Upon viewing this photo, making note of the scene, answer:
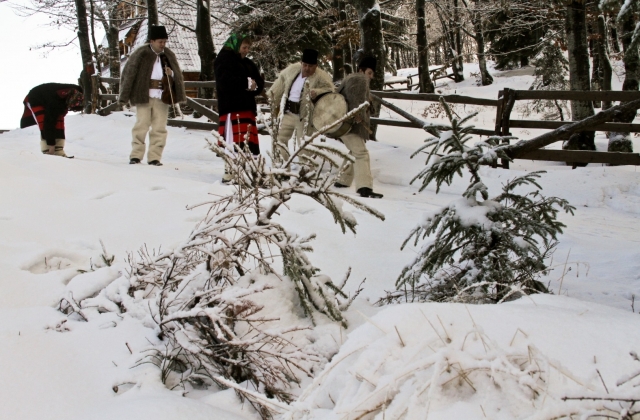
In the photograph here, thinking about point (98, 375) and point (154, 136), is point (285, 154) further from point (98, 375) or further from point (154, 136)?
point (154, 136)

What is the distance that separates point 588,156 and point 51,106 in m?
8.16

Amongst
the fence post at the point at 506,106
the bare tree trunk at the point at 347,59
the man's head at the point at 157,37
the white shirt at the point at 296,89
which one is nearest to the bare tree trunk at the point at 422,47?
the bare tree trunk at the point at 347,59

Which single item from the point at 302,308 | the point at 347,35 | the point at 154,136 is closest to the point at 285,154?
the point at 302,308

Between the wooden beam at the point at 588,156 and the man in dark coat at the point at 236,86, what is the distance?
4.18 metres

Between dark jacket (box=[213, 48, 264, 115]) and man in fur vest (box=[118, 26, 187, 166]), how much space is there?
1.17m

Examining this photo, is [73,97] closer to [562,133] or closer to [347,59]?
[562,133]

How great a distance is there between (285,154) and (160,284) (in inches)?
38.7

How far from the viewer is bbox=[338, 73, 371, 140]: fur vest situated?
260 inches

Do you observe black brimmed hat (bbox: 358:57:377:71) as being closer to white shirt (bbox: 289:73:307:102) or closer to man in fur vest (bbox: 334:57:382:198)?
man in fur vest (bbox: 334:57:382:198)

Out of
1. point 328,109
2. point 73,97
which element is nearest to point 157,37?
point 73,97

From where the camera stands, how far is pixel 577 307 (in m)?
1.62

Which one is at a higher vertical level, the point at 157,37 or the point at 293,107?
the point at 157,37

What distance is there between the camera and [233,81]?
657cm

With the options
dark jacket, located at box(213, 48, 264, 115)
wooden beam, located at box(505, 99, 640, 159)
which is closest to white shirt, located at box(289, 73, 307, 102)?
dark jacket, located at box(213, 48, 264, 115)
